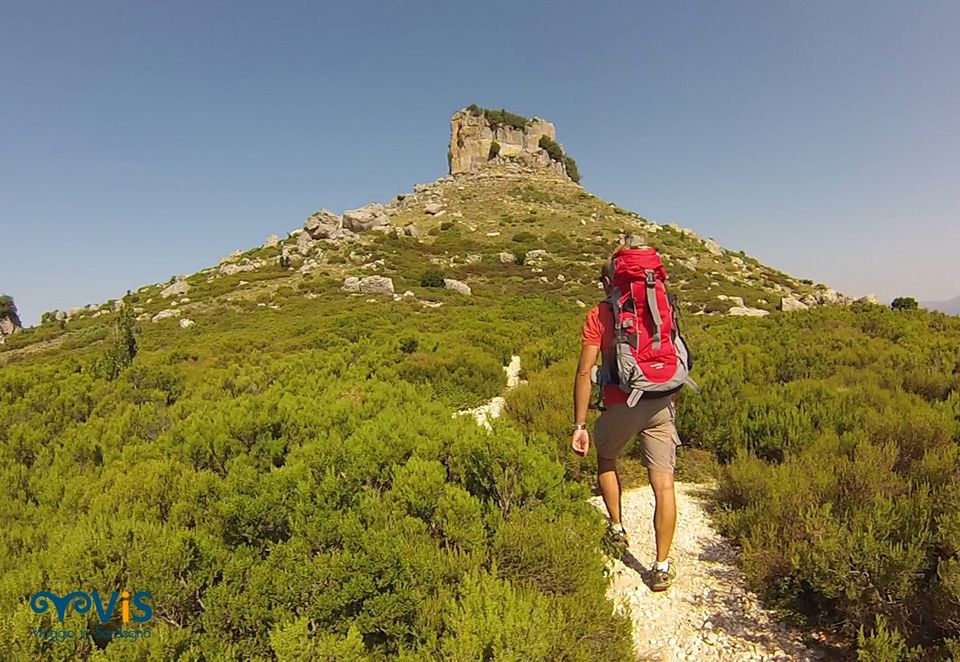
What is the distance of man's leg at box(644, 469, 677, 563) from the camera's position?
3293mm

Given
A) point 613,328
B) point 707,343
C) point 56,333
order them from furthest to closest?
1. point 56,333
2. point 707,343
3. point 613,328

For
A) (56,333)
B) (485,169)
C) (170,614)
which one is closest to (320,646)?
(170,614)

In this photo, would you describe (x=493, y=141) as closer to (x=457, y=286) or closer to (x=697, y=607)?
(x=457, y=286)

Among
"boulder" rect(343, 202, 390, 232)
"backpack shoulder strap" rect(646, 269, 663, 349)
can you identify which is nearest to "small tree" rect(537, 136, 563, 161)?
"boulder" rect(343, 202, 390, 232)

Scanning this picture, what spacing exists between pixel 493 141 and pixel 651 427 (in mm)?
75452

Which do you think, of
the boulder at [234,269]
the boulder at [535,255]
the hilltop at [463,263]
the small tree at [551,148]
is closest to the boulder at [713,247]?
the hilltop at [463,263]

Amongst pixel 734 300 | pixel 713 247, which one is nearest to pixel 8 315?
pixel 734 300

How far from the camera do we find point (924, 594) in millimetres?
2424

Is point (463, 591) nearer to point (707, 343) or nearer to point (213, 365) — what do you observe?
point (707, 343)

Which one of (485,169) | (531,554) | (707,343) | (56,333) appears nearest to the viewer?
(531,554)

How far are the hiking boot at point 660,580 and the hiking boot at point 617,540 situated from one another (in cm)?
35

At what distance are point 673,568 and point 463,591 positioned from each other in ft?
6.46

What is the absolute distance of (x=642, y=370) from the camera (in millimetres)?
3158

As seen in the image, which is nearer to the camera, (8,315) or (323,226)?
(323,226)
